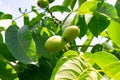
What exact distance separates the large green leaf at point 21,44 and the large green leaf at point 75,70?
154mm

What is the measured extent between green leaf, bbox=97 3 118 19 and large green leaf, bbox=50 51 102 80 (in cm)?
30

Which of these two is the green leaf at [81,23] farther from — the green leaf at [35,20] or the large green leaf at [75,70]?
the large green leaf at [75,70]

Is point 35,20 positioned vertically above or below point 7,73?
above

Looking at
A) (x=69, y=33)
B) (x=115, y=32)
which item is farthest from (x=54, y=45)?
(x=115, y=32)

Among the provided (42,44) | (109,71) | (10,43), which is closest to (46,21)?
(42,44)

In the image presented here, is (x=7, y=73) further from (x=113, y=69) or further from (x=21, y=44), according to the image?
(x=113, y=69)

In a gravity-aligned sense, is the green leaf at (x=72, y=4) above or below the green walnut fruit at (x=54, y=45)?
above

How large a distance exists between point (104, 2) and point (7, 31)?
1.37ft

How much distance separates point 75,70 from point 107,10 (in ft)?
1.30

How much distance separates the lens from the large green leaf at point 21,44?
1100 mm

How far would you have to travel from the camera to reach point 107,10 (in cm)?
124

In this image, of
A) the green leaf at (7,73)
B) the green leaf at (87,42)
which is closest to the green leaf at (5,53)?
the green leaf at (7,73)

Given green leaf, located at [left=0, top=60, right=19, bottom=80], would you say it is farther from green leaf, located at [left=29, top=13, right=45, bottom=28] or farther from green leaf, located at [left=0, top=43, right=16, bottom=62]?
green leaf, located at [left=29, top=13, right=45, bottom=28]

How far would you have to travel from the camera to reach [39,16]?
1600 millimetres
